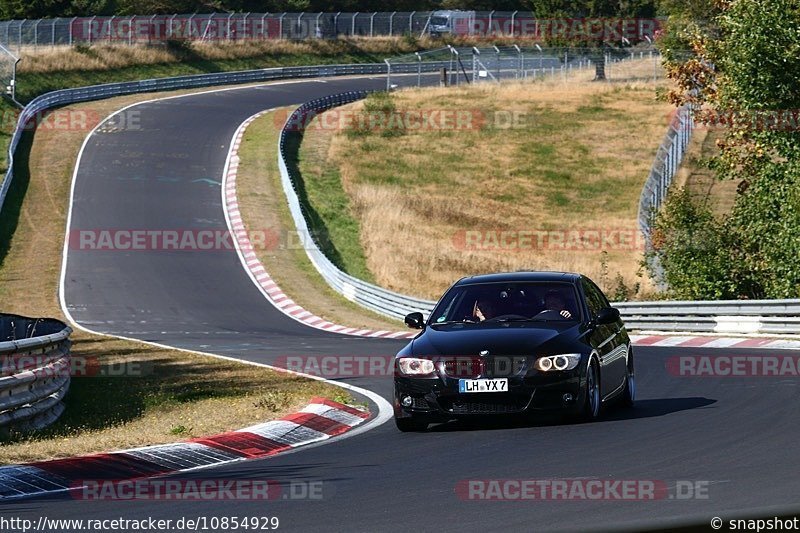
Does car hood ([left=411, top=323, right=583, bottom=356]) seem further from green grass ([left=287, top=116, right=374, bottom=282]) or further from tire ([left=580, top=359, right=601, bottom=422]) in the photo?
green grass ([left=287, top=116, right=374, bottom=282])

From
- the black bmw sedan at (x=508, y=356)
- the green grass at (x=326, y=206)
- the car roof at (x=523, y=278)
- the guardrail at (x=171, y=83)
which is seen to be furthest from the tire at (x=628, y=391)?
the guardrail at (x=171, y=83)

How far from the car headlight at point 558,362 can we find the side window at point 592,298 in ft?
4.13

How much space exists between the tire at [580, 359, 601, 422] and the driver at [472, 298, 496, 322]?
117cm

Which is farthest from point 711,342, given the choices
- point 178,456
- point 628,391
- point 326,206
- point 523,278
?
point 326,206

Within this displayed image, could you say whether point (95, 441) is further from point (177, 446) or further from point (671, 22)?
point (671, 22)

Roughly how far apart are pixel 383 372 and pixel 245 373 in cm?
212

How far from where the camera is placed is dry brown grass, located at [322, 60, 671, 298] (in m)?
40.4

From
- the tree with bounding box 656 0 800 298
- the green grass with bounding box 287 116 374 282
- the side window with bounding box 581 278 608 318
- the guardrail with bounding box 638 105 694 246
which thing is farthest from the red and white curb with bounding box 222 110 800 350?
the guardrail with bounding box 638 105 694 246

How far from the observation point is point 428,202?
48.8 metres

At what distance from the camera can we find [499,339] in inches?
458

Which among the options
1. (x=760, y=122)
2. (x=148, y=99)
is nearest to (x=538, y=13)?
(x=148, y=99)

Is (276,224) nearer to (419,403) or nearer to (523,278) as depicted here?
(523,278)

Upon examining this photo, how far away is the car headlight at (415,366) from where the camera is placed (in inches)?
455

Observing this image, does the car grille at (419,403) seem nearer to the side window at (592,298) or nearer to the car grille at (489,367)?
Result: the car grille at (489,367)
